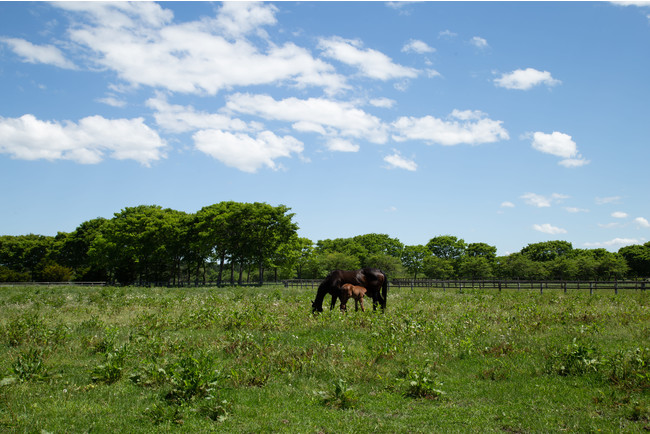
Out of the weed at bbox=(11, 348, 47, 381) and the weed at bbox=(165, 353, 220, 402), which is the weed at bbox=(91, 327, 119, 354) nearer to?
the weed at bbox=(11, 348, 47, 381)

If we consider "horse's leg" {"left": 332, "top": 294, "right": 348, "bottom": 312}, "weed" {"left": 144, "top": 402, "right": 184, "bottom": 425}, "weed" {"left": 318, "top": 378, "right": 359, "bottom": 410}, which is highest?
"horse's leg" {"left": 332, "top": 294, "right": 348, "bottom": 312}

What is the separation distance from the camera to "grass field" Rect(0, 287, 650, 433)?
6.64 m

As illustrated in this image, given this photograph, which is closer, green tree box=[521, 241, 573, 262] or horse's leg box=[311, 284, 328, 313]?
horse's leg box=[311, 284, 328, 313]

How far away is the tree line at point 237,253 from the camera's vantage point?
5881cm

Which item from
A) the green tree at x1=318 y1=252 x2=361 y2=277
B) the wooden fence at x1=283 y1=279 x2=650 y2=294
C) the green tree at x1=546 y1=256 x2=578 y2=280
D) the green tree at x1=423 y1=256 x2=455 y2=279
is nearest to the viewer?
the wooden fence at x1=283 y1=279 x2=650 y2=294

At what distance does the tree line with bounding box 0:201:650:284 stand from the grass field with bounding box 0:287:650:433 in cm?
4502

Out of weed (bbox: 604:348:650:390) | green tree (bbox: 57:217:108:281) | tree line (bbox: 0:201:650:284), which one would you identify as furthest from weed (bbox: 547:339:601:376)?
green tree (bbox: 57:217:108:281)

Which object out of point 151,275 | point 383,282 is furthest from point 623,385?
point 151,275

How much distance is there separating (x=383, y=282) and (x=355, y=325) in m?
5.09

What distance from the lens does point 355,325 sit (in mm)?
14219

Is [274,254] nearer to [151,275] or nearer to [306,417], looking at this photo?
[151,275]

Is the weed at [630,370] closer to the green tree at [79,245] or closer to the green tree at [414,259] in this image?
the green tree at [79,245]

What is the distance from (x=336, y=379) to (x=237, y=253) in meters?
52.6

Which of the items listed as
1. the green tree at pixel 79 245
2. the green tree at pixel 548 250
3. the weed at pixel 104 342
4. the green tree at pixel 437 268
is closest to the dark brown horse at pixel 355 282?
the weed at pixel 104 342
